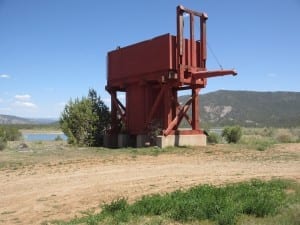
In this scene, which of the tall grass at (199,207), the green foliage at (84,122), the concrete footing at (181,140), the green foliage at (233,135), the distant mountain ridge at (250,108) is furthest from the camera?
the distant mountain ridge at (250,108)

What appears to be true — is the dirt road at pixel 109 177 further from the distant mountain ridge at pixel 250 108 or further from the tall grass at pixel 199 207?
the distant mountain ridge at pixel 250 108

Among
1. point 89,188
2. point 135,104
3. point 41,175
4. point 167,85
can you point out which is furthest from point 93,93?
point 89,188

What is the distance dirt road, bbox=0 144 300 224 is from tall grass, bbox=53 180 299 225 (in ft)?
3.90

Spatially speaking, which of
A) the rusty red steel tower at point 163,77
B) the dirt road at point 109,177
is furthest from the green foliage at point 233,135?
the dirt road at point 109,177

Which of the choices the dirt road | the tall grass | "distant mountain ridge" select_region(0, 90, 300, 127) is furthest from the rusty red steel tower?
"distant mountain ridge" select_region(0, 90, 300, 127)

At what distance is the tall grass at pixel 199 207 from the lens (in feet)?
30.1

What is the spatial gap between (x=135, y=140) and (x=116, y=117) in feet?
11.0

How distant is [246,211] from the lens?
9.78 meters

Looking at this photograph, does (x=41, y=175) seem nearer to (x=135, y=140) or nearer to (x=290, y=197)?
(x=290, y=197)

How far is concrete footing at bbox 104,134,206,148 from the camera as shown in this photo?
1068 inches

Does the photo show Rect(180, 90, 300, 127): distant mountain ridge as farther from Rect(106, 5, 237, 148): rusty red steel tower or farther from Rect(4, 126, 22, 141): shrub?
Rect(106, 5, 237, 148): rusty red steel tower

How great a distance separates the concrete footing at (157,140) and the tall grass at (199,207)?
51.9 feet

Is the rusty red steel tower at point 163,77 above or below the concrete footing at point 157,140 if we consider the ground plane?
above

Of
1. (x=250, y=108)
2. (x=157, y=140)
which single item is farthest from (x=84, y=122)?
(x=250, y=108)
